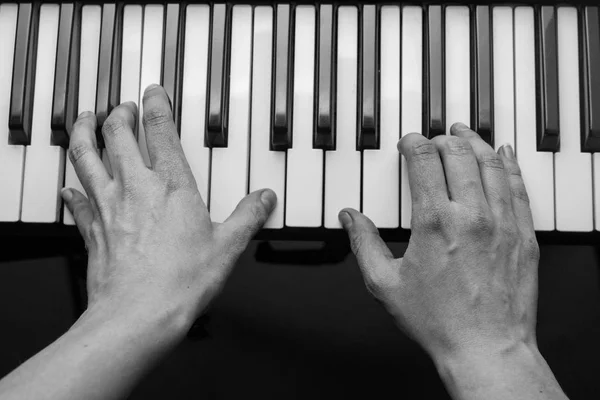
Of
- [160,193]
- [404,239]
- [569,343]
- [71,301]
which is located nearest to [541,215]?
[404,239]

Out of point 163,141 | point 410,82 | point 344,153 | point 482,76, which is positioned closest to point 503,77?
point 482,76

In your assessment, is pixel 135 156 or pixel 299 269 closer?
pixel 135 156

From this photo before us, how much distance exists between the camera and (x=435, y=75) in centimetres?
91

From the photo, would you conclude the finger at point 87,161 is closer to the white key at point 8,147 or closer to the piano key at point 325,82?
the white key at point 8,147

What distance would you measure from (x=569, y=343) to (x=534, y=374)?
0.36m

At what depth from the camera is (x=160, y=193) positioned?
821 mm

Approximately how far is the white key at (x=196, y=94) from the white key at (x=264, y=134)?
0.07m

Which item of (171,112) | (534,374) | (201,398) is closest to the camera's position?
(534,374)

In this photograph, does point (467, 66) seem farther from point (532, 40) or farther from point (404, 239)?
point (404, 239)

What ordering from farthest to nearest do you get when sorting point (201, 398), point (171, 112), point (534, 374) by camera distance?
point (201, 398) → point (171, 112) → point (534, 374)

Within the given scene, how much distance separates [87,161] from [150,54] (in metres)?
0.19

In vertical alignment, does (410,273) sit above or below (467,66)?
below

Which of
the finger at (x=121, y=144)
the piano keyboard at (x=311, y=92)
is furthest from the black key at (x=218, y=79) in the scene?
the finger at (x=121, y=144)

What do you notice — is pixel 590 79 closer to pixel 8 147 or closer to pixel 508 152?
pixel 508 152
